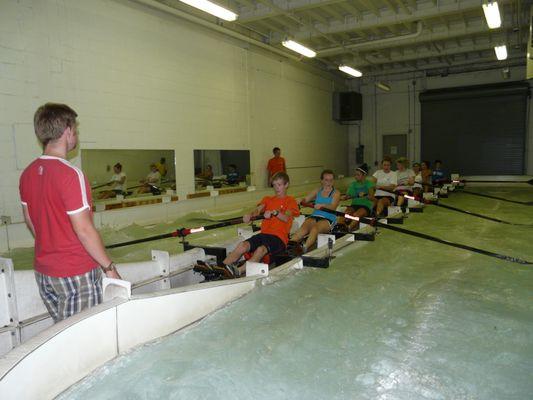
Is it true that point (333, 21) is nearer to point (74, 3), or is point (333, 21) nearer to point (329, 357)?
point (74, 3)

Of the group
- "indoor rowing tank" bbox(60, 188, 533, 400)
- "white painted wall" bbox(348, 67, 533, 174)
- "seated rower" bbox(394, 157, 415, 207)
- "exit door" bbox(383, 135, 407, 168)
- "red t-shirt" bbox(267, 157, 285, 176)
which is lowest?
"indoor rowing tank" bbox(60, 188, 533, 400)

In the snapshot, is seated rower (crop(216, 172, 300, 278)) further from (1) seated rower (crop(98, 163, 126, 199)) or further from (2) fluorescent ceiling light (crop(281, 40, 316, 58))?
(2) fluorescent ceiling light (crop(281, 40, 316, 58))

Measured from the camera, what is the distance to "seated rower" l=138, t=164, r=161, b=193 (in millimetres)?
7059

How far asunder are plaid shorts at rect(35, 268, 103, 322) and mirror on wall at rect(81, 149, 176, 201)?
14.5 feet

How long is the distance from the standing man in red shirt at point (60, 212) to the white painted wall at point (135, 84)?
4.02 m

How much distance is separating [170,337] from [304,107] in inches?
416

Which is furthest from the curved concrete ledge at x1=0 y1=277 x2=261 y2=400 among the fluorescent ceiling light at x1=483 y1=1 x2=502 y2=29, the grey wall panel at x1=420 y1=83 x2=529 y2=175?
the grey wall panel at x1=420 y1=83 x2=529 y2=175

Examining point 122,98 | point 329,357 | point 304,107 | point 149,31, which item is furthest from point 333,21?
point 329,357

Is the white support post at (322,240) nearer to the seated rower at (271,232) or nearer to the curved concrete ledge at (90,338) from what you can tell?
the seated rower at (271,232)

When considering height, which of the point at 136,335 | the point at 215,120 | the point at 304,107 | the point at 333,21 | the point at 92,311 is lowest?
the point at 136,335

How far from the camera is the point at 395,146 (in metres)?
15.4

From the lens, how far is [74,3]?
19.2 ft

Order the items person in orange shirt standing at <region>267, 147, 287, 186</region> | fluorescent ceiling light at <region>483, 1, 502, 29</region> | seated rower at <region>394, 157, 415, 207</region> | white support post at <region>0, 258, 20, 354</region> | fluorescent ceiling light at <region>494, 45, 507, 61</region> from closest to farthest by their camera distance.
Result: white support post at <region>0, 258, 20, 354</region> < fluorescent ceiling light at <region>483, 1, 502, 29</region> < seated rower at <region>394, 157, 415, 207</region> < fluorescent ceiling light at <region>494, 45, 507, 61</region> < person in orange shirt standing at <region>267, 147, 287, 186</region>

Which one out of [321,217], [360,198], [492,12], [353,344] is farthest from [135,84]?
[492,12]
